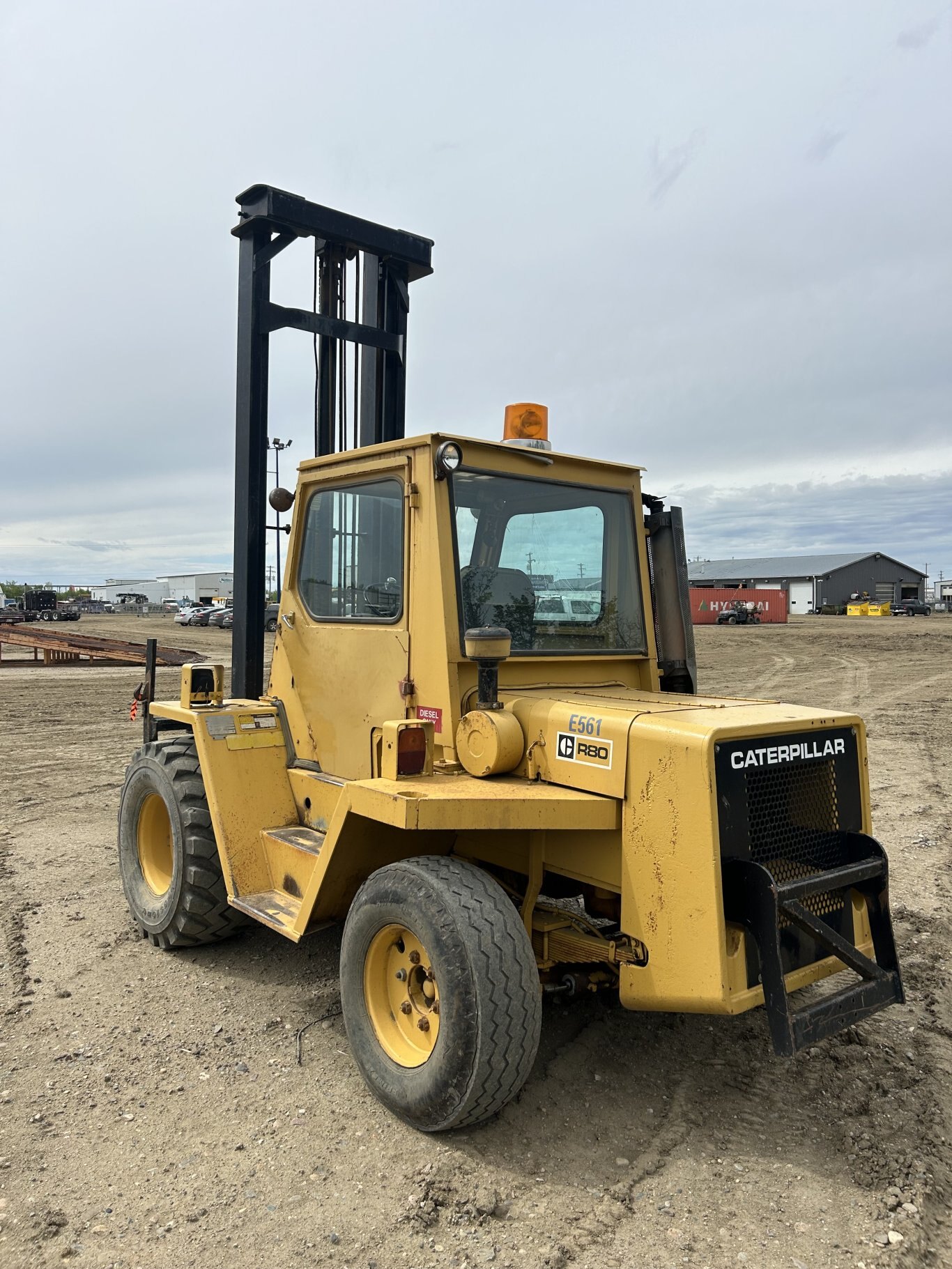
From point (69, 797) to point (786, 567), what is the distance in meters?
74.2

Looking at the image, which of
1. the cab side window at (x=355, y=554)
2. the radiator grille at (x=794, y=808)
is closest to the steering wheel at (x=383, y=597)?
the cab side window at (x=355, y=554)

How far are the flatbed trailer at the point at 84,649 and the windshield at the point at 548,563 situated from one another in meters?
15.6

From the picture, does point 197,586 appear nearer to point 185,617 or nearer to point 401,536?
point 185,617

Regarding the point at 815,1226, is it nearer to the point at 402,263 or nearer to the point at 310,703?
the point at 310,703

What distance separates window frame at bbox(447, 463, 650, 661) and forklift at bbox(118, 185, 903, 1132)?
0.01 metres

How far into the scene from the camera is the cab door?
4.02m

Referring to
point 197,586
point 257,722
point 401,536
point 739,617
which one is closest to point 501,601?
point 401,536

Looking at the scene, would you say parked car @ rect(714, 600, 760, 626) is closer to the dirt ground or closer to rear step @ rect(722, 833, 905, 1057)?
the dirt ground

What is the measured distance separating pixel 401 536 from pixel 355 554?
1.46 ft

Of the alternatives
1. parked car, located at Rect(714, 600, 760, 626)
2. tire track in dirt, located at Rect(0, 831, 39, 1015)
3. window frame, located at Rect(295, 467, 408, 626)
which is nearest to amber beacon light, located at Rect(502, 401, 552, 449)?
window frame, located at Rect(295, 467, 408, 626)

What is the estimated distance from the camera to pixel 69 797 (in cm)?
852

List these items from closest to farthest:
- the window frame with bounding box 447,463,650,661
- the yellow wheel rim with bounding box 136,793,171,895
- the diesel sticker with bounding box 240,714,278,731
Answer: the window frame with bounding box 447,463,650,661 → the diesel sticker with bounding box 240,714,278,731 → the yellow wheel rim with bounding box 136,793,171,895

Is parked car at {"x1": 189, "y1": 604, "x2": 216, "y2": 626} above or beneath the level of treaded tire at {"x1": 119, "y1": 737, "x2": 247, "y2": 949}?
above

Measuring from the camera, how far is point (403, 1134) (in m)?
3.27
